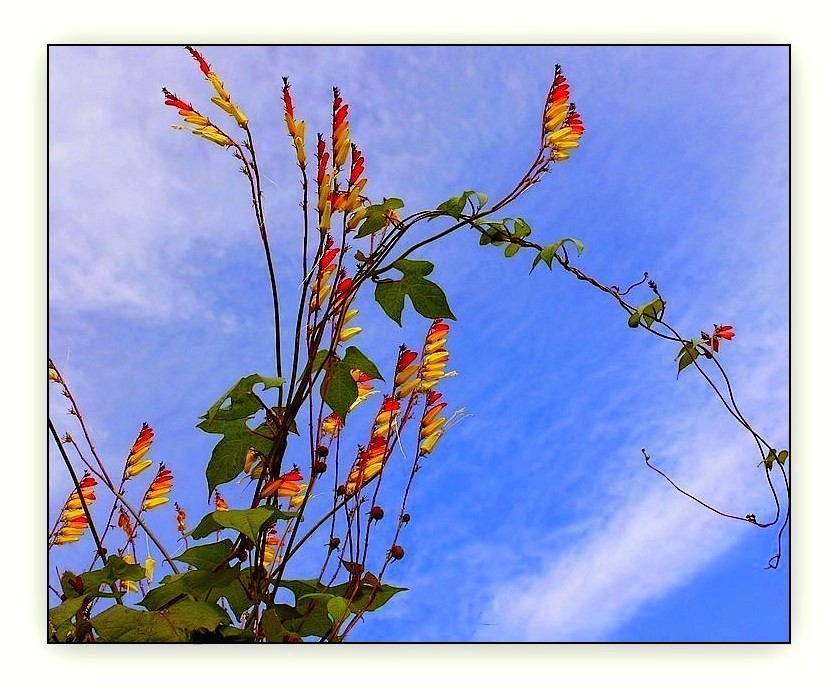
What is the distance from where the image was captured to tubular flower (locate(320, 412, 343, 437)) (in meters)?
1.39

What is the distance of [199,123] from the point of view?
144 cm

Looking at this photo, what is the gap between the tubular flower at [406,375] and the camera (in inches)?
54.5

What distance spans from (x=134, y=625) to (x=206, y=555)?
0.49ft

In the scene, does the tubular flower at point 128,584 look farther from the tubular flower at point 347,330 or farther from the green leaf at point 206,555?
the tubular flower at point 347,330

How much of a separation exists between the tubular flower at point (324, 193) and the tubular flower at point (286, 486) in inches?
13.1

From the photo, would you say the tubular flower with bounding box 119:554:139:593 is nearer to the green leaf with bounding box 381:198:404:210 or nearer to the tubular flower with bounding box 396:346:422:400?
the tubular flower with bounding box 396:346:422:400

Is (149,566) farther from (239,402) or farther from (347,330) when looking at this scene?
(347,330)

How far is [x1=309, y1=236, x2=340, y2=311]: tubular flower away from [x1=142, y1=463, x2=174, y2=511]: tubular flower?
1.16 ft

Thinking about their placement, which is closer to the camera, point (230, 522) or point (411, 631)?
point (230, 522)

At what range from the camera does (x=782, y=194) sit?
1.59 m

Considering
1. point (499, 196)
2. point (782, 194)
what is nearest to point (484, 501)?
point (499, 196)
